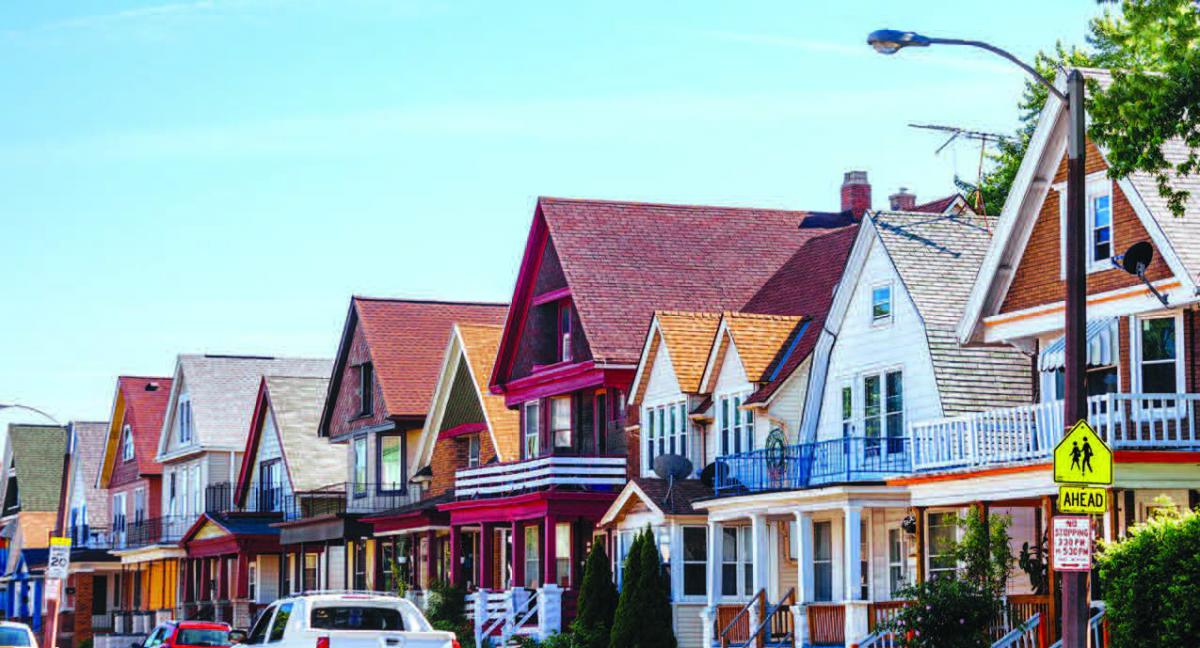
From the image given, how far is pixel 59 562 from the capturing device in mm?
44969

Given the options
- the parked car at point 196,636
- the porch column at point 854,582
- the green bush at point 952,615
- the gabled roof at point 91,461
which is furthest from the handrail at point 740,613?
the gabled roof at point 91,461

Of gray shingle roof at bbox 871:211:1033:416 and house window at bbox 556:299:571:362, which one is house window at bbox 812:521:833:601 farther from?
house window at bbox 556:299:571:362

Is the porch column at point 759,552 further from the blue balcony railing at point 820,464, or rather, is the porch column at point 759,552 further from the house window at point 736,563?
the house window at point 736,563

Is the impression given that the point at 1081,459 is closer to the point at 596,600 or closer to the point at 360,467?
the point at 596,600

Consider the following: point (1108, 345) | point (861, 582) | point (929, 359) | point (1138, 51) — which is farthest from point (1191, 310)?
point (861, 582)

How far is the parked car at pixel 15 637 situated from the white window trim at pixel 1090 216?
21.7m

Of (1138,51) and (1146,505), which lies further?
(1146,505)

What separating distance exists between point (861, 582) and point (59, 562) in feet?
62.3

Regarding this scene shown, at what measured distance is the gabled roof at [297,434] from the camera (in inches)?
2729

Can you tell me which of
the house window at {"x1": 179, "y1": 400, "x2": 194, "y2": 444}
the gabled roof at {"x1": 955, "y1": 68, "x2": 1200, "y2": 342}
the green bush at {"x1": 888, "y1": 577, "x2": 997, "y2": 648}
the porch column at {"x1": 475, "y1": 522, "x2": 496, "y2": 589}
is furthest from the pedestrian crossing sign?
the house window at {"x1": 179, "y1": 400, "x2": 194, "y2": 444}

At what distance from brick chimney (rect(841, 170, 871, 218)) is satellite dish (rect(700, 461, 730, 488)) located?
43.3 feet

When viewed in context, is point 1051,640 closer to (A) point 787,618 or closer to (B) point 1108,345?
(B) point 1108,345

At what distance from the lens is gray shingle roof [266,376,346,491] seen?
227 feet

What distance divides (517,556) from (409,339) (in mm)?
16769
